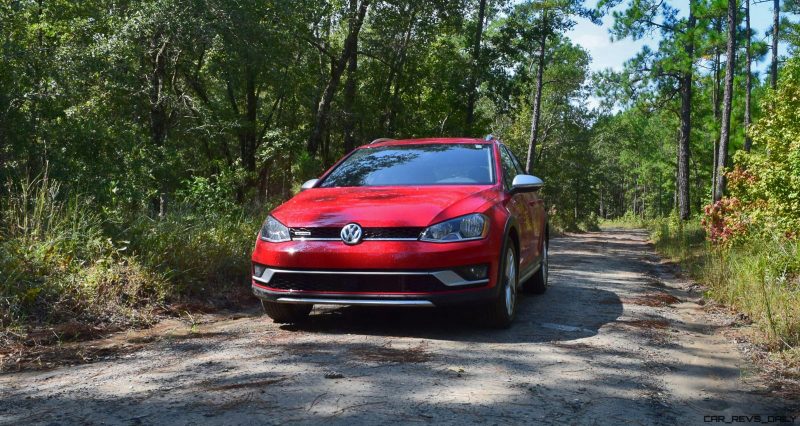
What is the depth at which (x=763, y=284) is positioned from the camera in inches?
228

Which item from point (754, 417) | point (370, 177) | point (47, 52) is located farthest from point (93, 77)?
point (754, 417)

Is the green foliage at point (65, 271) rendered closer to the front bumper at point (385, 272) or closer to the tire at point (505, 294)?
the front bumper at point (385, 272)

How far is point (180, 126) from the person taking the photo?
20484 millimetres

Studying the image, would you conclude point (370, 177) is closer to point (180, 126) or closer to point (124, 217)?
point (124, 217)

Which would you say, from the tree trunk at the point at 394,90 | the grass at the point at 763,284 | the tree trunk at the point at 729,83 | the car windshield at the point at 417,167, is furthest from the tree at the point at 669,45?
the car windshield at the point at 417,167

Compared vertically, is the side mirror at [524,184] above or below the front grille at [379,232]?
above

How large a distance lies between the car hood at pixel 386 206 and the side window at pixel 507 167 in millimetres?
580

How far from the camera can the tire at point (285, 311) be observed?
213 inches

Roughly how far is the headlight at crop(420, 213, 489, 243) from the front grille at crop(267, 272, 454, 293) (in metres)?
0.31

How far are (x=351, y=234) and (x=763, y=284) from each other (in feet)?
12.6

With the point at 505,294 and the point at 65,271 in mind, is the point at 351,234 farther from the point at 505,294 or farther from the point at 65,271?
the point at 65,271

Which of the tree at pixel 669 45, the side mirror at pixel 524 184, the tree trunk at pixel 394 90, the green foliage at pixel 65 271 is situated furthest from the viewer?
the tree trunk at pixel 394 90

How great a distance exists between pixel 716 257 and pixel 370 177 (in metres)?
6.47

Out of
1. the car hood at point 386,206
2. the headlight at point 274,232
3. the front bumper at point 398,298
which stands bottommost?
the front bumper at point 398,298
